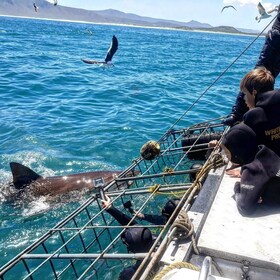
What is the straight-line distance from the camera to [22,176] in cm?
764

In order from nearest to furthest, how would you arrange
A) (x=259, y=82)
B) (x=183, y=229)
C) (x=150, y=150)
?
(x=183, y=229)
(x=259, y=82)
(x=150, y=150)

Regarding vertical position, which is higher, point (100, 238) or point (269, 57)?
point (269, 57)

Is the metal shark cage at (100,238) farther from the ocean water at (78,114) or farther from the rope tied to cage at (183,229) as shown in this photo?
the ocean water at (78,114)

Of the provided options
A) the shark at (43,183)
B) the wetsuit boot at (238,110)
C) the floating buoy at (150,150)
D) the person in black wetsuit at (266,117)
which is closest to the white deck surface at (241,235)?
the person in black wetsuit at (266,117)

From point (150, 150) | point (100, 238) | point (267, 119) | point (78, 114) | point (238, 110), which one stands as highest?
point (267, 119)

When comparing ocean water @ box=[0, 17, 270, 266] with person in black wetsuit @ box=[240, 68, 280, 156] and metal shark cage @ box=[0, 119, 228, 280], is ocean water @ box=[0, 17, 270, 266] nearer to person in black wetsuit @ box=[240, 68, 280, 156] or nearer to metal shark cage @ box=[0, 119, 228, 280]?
metal shark cage @ box=[0, 119, 228, 280]

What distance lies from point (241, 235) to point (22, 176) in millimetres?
5750

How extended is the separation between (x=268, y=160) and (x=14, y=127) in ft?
34.4

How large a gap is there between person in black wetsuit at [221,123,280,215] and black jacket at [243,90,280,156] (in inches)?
3.9

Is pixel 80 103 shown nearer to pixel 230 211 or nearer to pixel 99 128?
pixel 99 128

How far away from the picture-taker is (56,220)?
6.96m

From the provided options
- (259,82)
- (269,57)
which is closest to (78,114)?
(269,57)

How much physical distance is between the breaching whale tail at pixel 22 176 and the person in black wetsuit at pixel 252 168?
5.27 metres

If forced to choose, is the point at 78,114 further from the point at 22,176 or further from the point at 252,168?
the point at 252,168
